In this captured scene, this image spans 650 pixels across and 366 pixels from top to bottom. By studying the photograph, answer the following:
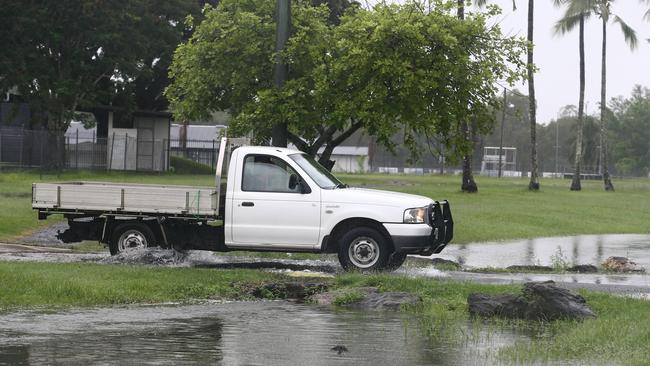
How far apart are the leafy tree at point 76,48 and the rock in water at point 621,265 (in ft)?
117

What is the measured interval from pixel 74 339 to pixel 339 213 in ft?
22.7

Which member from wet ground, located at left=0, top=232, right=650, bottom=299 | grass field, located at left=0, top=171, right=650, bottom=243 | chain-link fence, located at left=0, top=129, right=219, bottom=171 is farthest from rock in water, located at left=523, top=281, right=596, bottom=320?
chain-link fence, located at left=0, top=129, right=219, bottom=171

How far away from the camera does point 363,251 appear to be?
16719 millimetres

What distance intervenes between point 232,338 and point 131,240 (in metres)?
7.33

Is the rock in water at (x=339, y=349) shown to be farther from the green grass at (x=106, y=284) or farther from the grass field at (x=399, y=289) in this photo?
the green grass at (x=106, y=284)

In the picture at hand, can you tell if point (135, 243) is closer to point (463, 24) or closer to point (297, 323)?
point (297, 323)

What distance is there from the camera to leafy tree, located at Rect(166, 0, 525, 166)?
20.8 meters

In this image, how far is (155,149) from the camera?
2440 inches

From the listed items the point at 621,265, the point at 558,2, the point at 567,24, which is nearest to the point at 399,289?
the point at 621,265

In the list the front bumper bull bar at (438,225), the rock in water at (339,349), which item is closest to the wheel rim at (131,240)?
the front bumper bull bar at (438,225)

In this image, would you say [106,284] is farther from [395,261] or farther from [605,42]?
[605,42]

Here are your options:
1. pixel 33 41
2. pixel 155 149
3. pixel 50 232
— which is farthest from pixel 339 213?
pixel 155 149

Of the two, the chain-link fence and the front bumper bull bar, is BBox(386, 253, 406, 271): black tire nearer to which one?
the front bumper bull bar

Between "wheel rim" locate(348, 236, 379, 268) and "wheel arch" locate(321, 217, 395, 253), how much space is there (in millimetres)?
216
